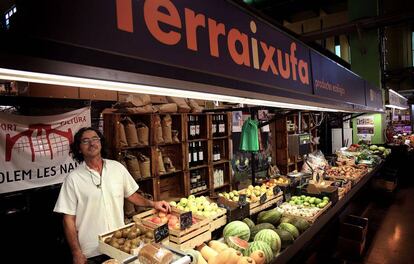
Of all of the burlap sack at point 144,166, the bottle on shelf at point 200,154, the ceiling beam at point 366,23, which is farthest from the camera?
the ceiling beam at point 366,23

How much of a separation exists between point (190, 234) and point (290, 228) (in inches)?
37.4

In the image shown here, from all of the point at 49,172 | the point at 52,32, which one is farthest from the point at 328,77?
the point at 49,172

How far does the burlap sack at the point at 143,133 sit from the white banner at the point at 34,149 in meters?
0.87

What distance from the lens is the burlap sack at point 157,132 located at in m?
4.58

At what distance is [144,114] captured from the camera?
455 centimetres

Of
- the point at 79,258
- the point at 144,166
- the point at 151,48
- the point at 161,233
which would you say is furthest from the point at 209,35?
the point at 144,166

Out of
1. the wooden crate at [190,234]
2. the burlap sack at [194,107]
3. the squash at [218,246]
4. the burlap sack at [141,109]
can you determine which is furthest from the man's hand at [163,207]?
the burlap sack at [194,107]

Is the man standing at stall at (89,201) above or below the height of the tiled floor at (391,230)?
above

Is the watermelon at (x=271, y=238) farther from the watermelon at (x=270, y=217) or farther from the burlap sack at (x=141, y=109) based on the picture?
the burlap sack at (x=141, y=109)

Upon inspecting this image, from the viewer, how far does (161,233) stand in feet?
6.28

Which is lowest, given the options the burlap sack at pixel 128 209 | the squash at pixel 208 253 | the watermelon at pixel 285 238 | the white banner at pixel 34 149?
the burlap sack at pixel 128 209

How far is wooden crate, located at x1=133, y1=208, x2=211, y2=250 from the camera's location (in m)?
2.02

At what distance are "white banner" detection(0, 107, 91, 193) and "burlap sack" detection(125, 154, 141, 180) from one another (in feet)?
2.45

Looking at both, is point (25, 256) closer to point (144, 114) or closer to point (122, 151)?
point (122, 151)
